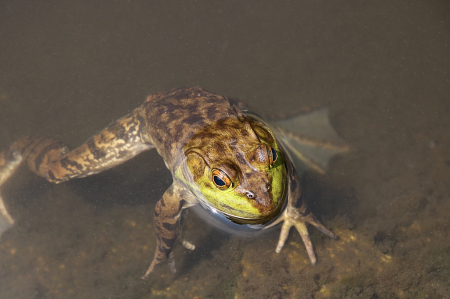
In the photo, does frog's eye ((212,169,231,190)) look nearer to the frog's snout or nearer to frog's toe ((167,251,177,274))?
the frog's snout

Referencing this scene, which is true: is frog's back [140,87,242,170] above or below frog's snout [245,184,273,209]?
above

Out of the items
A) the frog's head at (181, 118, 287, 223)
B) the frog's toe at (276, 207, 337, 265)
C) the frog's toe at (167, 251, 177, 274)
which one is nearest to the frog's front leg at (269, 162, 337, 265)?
the frog's toe at (276, 207, 337, 265)

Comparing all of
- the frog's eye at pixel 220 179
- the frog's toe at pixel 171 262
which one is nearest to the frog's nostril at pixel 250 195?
the frog's eye at pixel 220 179

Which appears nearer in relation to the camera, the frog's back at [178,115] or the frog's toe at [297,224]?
the frog's back at [178,115]

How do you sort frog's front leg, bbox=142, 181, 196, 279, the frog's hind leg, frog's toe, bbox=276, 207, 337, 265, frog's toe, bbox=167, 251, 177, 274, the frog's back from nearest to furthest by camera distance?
the frog's back, frog's toe, bbox=276, 207, 337, 265, frog's front leg, bbox=142, 181, 196, 279, frog's toe, bbox=167, 251, 177, 274, the frog's hind leg

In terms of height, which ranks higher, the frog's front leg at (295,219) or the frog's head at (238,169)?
the frog's head at (238,169)

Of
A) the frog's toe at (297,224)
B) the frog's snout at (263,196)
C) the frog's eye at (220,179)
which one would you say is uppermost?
the frog's eye at (220,179)

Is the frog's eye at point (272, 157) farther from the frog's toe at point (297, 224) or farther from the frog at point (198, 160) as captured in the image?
the frog's toe at point (297, 224)
